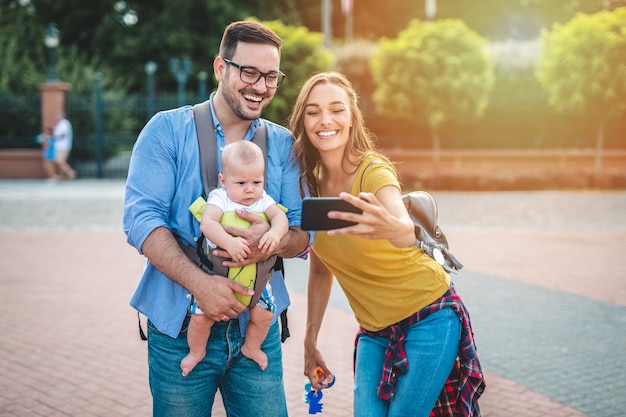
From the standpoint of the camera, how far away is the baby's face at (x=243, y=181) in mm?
2326

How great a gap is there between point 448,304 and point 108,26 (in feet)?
106

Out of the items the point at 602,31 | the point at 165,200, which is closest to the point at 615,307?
the point at 165,200

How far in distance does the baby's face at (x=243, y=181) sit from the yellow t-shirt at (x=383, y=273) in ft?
1.51

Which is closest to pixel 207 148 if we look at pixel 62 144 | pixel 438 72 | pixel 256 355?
pixel 256 355

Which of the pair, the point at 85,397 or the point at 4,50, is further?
the point at 4,50

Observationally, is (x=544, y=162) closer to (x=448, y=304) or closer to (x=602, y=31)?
(x=602, y=31)

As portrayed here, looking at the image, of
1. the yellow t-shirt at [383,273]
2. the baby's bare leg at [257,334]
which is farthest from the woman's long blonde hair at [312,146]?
the baby's bare leg at [257,334]

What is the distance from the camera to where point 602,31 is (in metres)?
16.0

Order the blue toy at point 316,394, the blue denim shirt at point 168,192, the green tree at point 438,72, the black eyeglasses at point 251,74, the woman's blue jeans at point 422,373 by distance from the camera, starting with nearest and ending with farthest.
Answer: the blue denim shirt at point 168,192, the black eyeglasses at point 251,74, the woman's blue jeans at point 422,373, the blue toy at point 316,394, the green tree at point 438,72

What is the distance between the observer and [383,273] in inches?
104

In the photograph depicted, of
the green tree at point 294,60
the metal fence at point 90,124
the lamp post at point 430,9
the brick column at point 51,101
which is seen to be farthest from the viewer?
the lamp post at point 430,9

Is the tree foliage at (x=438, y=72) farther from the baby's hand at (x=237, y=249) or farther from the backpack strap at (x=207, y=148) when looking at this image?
the baby's hand at (x=237, y=249)

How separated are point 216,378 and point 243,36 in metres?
1.32

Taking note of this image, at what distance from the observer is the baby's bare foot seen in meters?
2.52
